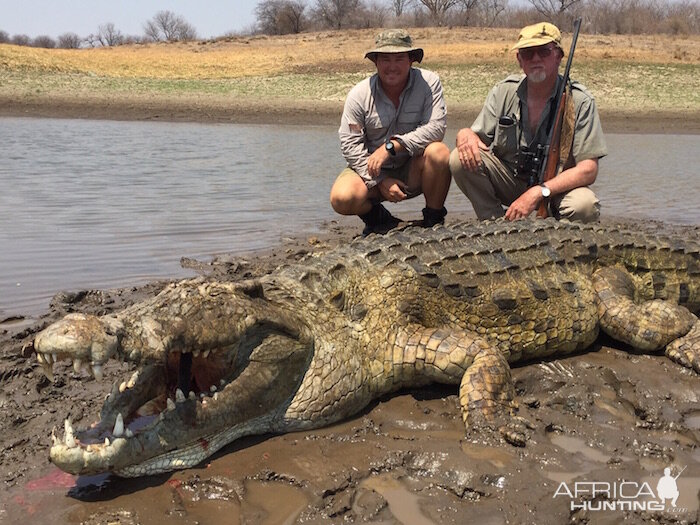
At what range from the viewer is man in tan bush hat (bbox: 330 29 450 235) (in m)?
5.29

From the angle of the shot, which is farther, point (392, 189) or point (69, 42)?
point (69, 42)

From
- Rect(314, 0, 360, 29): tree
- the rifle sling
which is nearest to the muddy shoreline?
the rifle sling

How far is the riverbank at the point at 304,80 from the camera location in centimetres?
2083

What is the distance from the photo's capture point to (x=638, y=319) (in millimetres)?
3852

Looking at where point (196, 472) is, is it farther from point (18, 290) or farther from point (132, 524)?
point (18, 290)

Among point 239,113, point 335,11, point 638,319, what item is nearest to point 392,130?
point 638,319

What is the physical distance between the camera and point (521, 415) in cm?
310

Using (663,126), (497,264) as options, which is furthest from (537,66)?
(663,126)

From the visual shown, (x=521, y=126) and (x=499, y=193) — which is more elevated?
(x=521, y=126)

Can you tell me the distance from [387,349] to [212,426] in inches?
39.7

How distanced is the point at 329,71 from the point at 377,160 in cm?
2383

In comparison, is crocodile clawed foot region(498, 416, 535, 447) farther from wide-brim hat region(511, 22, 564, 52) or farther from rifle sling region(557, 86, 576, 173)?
wide-brim hat region(511, 22, 564, 52)

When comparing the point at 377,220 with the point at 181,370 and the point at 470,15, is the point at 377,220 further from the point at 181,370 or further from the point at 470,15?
the point at 470,15

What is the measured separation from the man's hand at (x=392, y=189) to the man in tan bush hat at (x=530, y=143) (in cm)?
48
